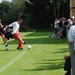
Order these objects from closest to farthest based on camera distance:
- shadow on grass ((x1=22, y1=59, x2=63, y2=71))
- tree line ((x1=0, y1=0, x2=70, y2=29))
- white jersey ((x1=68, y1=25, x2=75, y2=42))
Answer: white jersey ((x1=68, y1=25, x2=75, y2=42))
shadow on grass ((x1=22, y1=59, x2=63, y2=71))
tree line ((x1=0, y1=0, x2=70, y2=29))

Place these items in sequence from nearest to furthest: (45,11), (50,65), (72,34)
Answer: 1. (72,34)
2. (50,65)
3. (45,11)

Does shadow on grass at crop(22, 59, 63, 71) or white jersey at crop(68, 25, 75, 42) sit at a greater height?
white jersey at crop(68, 25, 75, 42)

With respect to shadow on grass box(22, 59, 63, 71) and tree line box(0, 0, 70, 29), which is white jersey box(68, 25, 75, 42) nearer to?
shadow on grass box(22, 59, 63, 71)

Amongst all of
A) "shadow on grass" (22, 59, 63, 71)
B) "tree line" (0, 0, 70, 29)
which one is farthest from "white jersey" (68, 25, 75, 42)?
"tree line" (0, 0, 70, 29)

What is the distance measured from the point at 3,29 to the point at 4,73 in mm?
10062

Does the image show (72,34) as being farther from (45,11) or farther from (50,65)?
(45,11)

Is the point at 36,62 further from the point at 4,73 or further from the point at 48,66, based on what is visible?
the point at 4,73

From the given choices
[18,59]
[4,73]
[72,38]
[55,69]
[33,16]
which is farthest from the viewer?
[33,16]

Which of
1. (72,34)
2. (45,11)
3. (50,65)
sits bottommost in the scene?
(50,65)

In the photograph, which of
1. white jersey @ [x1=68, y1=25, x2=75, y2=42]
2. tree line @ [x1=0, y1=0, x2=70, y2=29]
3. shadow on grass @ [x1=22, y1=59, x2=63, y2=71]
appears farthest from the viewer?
tree line @ [x1=0, y1=0, x2=70, y2=29]

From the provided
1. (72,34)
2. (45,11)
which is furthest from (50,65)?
(45,11)

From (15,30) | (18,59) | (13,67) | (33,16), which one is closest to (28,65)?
(13,67)

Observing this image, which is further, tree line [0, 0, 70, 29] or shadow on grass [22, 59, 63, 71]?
tree line [0, 0, 70, 29]

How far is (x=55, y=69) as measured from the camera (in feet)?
42.9
